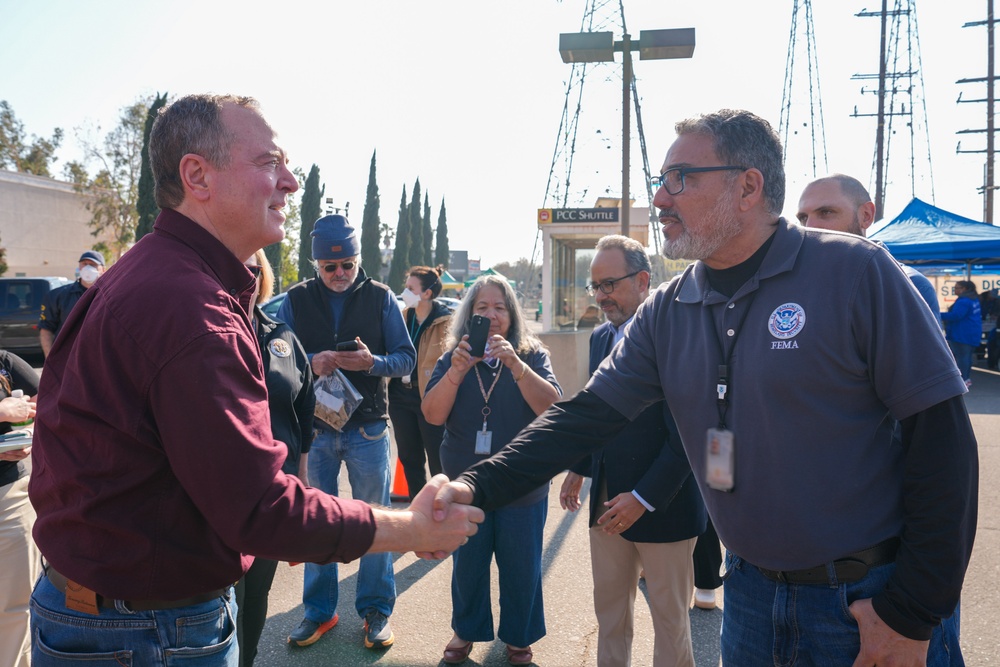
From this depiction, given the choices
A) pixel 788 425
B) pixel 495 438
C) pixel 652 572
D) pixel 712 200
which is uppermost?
pixel 712 200

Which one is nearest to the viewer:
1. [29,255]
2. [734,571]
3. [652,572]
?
[734,571]

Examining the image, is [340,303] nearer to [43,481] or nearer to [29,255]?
[43,481]

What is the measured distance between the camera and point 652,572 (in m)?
3.35

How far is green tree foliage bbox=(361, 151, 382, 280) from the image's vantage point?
192ft

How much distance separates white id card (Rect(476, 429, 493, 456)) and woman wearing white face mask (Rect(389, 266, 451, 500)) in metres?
1.84

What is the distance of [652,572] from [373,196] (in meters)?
60.5

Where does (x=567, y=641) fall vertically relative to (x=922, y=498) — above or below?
below

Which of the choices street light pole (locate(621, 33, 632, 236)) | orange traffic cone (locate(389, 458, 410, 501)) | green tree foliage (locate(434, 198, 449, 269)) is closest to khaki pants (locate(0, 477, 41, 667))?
orange traffic cone (locate(389, 458, 410, 501))

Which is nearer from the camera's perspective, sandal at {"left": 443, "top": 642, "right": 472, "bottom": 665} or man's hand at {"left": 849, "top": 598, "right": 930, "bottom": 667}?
man's hand at {"left": 849, "top": 598, "right": 930, "bottom": 667}

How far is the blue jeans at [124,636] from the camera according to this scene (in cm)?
179

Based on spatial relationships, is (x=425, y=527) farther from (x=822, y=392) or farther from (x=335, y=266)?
(x=335, y=266)

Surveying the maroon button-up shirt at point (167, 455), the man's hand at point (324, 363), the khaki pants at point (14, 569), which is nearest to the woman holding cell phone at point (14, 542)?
the khaki pants at point (14, 569)

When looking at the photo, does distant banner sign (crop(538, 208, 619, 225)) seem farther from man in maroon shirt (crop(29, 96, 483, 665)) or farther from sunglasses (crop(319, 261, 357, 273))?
man in maroon shirt (crop(29, 96, 483, 665))

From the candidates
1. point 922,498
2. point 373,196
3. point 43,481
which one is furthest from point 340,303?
point 373,196
